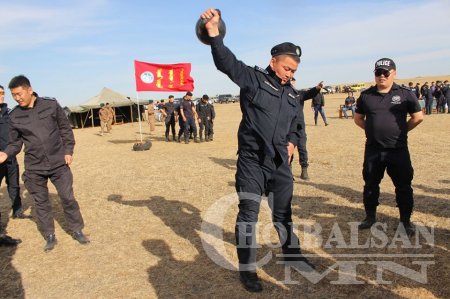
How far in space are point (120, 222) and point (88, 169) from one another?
19.8 feet

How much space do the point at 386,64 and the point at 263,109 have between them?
1.92m

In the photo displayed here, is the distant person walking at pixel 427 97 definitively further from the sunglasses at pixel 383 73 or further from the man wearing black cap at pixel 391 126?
the sunglasses at pixel 383 73

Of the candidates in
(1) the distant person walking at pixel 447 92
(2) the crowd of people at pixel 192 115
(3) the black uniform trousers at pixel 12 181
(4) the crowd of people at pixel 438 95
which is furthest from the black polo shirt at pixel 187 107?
(1) the distant person walking at pixel 447 92

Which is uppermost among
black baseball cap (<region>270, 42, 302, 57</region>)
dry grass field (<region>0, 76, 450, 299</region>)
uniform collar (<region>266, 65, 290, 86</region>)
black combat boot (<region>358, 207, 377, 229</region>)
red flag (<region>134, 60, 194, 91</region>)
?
red flag (<region>134, 60, 194, 91</region>)

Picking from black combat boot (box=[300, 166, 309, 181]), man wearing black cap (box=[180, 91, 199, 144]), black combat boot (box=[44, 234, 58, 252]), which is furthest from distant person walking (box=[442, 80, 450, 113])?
black combat boot (box=[44, 234, 58, 252])

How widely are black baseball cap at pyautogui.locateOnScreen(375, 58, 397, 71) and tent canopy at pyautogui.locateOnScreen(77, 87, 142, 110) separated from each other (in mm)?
28923

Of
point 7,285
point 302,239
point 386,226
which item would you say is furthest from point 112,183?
point 386,226

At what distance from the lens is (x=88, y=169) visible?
11500mm

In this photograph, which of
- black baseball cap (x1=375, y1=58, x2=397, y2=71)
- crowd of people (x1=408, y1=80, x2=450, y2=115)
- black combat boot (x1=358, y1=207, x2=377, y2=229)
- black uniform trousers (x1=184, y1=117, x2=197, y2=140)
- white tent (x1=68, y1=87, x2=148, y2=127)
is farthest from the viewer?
white tent (x1=68, y1=87, x2=148, y2=127)

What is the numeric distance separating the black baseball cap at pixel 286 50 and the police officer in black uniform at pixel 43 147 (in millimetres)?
3073

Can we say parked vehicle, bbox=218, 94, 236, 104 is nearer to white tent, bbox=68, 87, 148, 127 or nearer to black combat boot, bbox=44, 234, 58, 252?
white tent, bbox=68, 87, 148, 127

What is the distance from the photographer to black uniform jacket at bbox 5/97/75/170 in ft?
15.8

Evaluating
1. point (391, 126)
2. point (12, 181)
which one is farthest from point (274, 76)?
point (12, 181)

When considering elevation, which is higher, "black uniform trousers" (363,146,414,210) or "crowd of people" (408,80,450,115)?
"crowd of people" (408,80,450,115)
